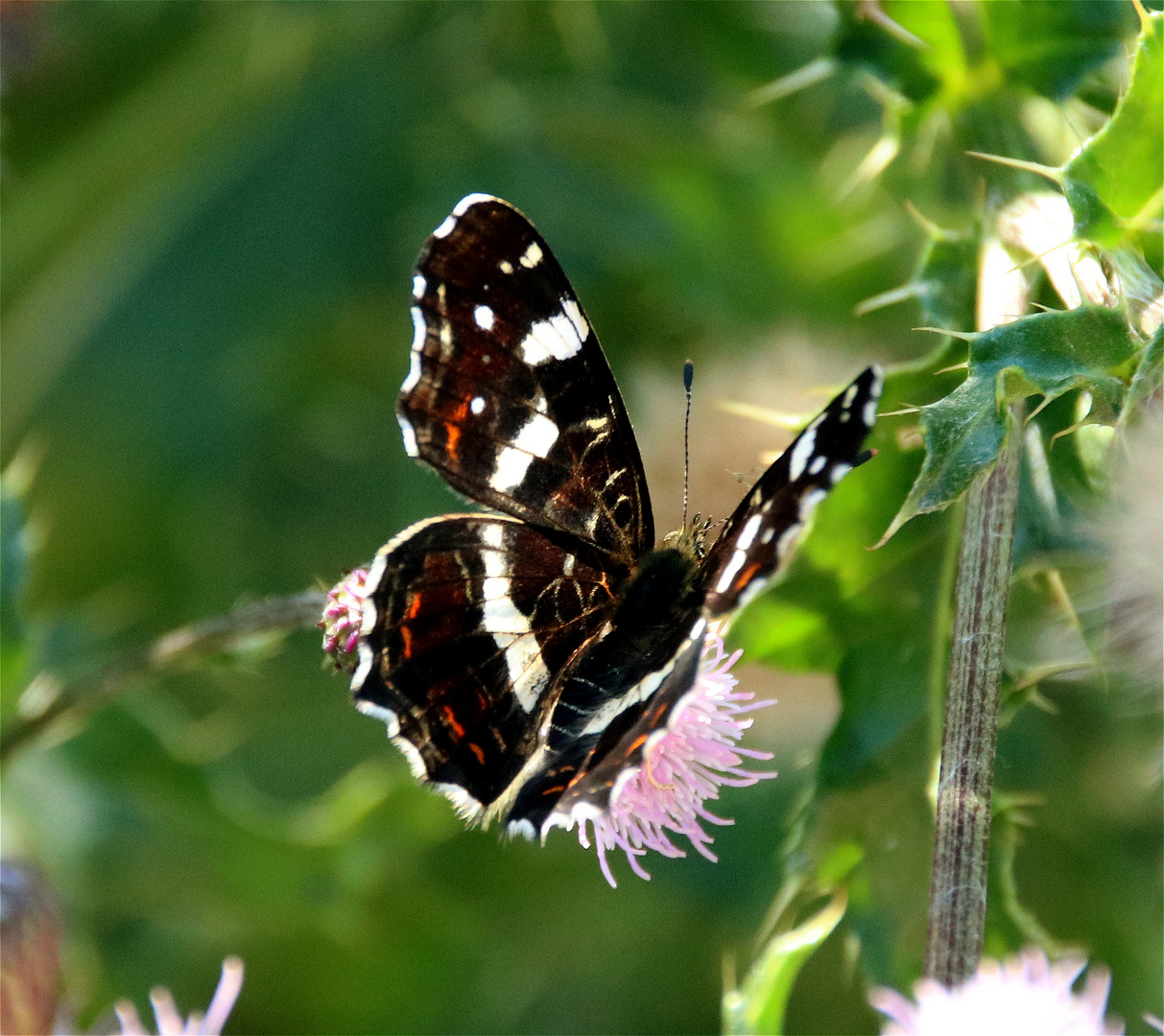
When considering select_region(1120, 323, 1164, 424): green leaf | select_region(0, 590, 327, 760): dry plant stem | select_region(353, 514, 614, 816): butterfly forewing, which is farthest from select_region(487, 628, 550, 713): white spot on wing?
select_region(1120, 323, 1164, 424): green leaf

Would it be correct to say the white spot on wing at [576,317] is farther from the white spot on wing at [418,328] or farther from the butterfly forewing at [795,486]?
the butterfly forewing at [795,486]

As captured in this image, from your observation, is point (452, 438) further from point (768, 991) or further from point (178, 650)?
point (768, 991)

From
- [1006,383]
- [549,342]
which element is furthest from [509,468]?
[1006,383]

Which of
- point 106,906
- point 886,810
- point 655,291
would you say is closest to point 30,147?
point 655,291

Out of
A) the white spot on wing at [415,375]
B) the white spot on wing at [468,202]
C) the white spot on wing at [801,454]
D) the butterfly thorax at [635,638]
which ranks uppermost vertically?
the white spot on wing at [468,202]

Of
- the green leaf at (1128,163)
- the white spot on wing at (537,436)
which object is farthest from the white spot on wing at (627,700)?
the green leaf at (1128,163)

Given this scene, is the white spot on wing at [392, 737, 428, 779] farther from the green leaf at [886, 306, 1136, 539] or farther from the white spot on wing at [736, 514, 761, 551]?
the green leaf at [886, 306, 1136, 539]
